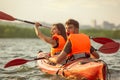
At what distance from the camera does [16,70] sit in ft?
32.5

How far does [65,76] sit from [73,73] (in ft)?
1.03

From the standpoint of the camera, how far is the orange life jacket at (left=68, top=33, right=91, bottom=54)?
24.2 feet

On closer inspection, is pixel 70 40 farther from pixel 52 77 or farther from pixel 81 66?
pixel 52 77

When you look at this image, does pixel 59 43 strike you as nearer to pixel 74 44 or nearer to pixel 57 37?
pixel 57 37

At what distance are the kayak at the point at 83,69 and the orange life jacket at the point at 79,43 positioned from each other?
0.70 feet

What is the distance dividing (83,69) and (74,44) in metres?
0.60

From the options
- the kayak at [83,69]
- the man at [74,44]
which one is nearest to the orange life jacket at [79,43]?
the man at [74,44]

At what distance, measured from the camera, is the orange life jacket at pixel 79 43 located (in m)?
7.38

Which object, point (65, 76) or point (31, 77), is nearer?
point (65, 76)

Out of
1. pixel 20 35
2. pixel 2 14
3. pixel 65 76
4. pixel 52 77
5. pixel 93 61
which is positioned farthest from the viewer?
pixel 20 35

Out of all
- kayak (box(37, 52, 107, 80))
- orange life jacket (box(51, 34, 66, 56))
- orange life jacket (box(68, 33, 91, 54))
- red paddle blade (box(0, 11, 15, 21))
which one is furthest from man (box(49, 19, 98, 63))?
red paddle blade (box(0, 11, 15, 21))

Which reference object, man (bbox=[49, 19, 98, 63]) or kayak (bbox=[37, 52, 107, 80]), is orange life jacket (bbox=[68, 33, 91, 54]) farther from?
kayak (bbox=[37, 52, 107, 80])

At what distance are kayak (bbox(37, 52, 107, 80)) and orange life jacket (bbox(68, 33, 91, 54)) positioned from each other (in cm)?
21

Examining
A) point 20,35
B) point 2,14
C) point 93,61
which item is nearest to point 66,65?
point 93,61
